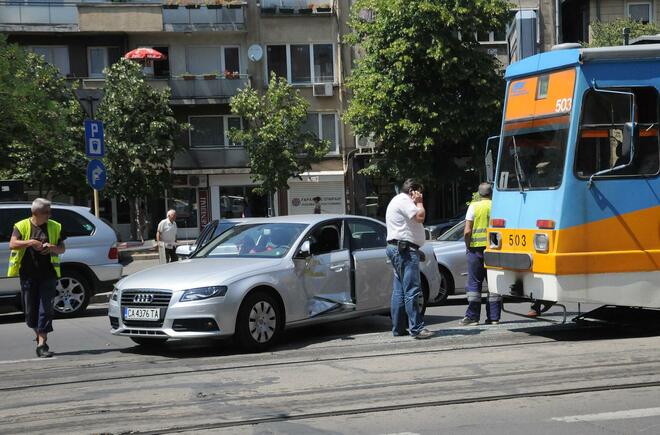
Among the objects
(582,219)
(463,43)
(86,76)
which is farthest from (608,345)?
(86,76)

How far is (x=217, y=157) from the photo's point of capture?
126 feet

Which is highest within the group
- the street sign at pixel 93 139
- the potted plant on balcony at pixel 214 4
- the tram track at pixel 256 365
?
the potted plant on balcony at pixel 214 4

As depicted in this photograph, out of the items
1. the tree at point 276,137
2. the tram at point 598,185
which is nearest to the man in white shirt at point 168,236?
the tram at point 598,185

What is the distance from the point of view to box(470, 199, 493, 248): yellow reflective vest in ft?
35.2

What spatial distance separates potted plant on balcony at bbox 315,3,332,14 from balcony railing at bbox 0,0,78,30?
1112 cm

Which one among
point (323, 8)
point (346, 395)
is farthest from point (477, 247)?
point (323, 8)

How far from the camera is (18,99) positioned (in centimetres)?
2030

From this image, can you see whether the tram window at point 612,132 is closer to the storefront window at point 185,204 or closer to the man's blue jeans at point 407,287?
the man's blue jeans at point 407,287

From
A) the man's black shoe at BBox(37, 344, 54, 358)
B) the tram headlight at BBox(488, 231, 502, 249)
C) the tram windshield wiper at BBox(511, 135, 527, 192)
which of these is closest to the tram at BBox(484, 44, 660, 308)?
the tram windshield wiper at BBox(511, 135, 527, 192)

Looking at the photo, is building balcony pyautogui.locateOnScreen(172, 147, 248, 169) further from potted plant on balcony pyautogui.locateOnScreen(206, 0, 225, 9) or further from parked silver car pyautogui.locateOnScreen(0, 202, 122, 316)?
parked silver car pyautogui.locateOnScreen(0, 202, 122, 316)

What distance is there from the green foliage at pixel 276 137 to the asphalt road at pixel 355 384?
919 inches

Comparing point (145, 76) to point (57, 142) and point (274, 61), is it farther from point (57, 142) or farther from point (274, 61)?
point (57, 142)

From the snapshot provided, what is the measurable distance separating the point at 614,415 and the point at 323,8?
34.7m

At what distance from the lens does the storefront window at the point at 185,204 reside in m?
38.4
